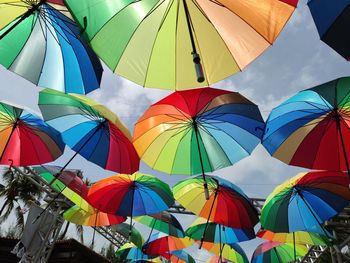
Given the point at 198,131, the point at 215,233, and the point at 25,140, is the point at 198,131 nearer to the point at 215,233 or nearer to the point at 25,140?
the point at 25,140

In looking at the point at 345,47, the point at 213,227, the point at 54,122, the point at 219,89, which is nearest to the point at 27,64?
the point at 54,122

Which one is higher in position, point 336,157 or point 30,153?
point 336,157

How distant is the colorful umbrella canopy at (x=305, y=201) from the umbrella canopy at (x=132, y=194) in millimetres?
2363

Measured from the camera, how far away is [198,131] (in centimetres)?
627

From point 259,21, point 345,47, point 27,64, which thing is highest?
point 259,21

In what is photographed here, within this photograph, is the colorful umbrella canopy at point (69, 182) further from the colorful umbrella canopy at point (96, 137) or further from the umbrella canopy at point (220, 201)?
the umbrella canopy at point (220, 201)

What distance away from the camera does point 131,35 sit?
4.28m

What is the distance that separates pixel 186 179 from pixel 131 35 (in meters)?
4.54

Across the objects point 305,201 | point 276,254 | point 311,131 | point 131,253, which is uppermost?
point 311,131

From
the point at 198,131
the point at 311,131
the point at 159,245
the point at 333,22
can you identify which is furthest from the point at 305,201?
the point at 159,245

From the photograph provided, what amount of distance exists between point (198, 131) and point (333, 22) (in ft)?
10.4

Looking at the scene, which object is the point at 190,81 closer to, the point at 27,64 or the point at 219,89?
the point at 219,89

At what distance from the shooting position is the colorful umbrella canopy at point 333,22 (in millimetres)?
3539

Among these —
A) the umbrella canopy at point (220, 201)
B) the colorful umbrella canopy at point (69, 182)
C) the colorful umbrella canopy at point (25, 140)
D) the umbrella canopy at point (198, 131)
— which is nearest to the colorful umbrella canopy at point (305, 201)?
→ the umbrella canopy at point (220, 201)
